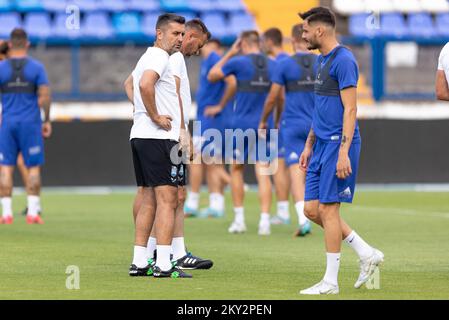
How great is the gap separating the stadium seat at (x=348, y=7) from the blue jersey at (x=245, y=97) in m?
16.4

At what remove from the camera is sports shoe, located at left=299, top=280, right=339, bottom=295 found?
30.0 feet

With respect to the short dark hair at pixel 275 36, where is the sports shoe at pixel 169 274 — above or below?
below

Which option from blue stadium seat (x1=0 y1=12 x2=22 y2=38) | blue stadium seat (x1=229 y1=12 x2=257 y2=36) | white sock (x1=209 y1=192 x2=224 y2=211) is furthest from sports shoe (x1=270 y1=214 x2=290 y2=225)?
blue stadium seat (x1=229 y1=12 x2=257 y2=36)

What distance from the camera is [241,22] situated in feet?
103

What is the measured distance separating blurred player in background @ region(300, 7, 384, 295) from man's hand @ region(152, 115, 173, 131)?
1.35 m

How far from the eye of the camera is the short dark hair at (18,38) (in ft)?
52.7

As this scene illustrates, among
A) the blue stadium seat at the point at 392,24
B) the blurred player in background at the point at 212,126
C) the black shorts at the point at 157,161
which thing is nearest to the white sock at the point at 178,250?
the black shorts at the point at 157,161

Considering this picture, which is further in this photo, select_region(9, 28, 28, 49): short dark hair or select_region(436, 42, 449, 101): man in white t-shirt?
select_region(9, 28, 28, 49): short dark hair

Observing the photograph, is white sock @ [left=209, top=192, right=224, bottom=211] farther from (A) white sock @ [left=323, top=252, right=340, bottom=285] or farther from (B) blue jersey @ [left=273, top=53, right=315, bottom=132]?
(A) white sock @ [left=323, top=252, right=340, bottom=285]

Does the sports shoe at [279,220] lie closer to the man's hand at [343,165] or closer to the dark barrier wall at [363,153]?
the dark barrier wall at [363,153]

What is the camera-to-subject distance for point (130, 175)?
24.0 m

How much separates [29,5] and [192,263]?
67.5ft

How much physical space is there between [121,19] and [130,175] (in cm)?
805
